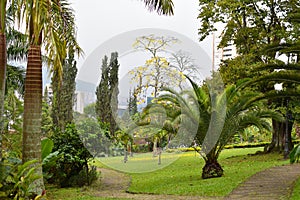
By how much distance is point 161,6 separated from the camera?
30.4ft

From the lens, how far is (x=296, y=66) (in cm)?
977

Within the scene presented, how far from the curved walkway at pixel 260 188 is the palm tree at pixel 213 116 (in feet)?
4.68

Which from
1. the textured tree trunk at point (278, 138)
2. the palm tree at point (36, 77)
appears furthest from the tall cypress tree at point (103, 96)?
the textured tree trunk at point (278, 138)

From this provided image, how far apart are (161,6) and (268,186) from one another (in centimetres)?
524

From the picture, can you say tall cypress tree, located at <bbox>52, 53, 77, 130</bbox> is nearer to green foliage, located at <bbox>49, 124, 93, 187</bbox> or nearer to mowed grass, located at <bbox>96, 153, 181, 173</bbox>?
mowed grass, located at <bbox>96, 153, 181, 173</bbox>

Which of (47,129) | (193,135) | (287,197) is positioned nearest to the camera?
(287,197)

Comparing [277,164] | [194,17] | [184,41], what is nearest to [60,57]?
[184,41]

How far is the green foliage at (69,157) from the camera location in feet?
38.4

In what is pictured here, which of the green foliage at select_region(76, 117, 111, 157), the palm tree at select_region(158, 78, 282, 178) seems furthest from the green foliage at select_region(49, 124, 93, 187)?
the palm tree at select_region(158, 78, 282, 178)

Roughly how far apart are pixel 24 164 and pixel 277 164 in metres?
9.82

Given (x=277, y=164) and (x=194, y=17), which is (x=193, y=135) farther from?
(x=194, y=17)

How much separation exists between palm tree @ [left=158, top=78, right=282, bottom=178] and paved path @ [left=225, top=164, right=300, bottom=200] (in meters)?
1.43

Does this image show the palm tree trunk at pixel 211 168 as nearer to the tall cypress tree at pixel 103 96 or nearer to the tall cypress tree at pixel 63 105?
the tall cypress tree at pixel 103 96

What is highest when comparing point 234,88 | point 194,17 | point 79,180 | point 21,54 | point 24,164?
point 194,17
